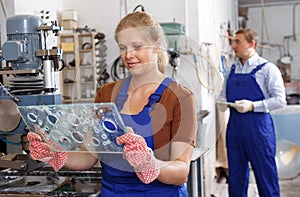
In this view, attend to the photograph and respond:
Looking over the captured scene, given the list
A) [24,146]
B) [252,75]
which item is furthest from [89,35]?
[24,146]

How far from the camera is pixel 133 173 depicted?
3.76ft

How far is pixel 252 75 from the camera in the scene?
115 inches

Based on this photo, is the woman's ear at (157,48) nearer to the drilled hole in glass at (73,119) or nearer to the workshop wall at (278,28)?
the drilled hole in glass at (73,119)

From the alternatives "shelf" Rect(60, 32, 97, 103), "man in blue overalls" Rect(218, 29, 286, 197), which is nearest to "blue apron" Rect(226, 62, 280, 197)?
"man in blue overalls" Rect(218, 29, 286, 197)

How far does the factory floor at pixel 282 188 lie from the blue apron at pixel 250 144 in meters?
0.54

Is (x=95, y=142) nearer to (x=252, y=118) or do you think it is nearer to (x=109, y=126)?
(x=109, y=126)

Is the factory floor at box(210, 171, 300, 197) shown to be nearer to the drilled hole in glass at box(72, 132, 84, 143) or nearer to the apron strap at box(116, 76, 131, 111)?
the apron strap at box(116, 76, 131, 111)

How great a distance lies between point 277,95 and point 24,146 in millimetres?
1944

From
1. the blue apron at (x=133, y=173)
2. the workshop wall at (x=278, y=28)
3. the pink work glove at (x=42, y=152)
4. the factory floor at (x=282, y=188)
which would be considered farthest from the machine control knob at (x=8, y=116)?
the workshop wall at (x=278, y=28)

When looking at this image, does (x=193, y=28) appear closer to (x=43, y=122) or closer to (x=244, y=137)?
(x=244, y=137)

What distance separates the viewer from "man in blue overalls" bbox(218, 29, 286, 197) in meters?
→ 2.83

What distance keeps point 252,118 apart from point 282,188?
114 cm

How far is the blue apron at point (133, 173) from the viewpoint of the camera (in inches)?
41.3

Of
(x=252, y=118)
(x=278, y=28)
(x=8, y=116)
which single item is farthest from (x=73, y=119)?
(x=278, y=28)
